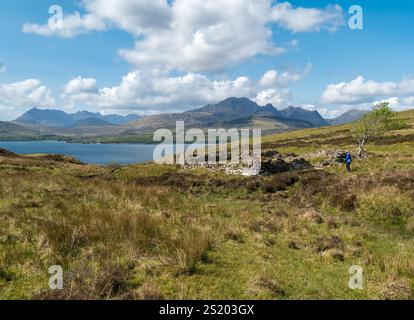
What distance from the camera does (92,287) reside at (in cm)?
796

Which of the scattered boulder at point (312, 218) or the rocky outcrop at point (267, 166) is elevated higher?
the rocky outcrop at point (267, 166)

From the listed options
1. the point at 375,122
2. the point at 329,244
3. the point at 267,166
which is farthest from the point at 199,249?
the point at 375,122

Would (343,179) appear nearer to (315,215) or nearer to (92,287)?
(315,215)

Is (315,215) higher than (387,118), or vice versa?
(387,118)

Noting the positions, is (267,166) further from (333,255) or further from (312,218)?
(333,255)

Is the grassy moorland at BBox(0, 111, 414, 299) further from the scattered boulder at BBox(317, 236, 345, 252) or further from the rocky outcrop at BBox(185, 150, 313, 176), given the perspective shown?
the rocky outcrop at BBox(185, 150, 313, 176)

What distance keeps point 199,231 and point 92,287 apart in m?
6.18

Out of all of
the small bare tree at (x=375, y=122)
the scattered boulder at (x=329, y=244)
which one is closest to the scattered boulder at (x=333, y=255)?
the scattered boulder at (x=329, y=244)

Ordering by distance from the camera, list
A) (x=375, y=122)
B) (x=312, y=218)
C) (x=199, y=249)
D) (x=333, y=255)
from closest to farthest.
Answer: (x=199, y=249), (x=333, y=255), (x=312, y=218), (x=375, y=122)

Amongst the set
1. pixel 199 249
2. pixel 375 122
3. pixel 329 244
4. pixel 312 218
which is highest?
pixel 375 122

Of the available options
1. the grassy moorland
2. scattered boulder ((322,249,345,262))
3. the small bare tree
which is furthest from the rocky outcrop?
scattered boulder ((322,249,345,262))

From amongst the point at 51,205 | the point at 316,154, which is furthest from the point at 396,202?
the point at 316,154

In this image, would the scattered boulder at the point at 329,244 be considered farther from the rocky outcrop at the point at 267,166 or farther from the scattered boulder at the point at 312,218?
the rocky outcrop at the point at 267,166

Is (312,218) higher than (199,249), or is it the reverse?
(199,249)
